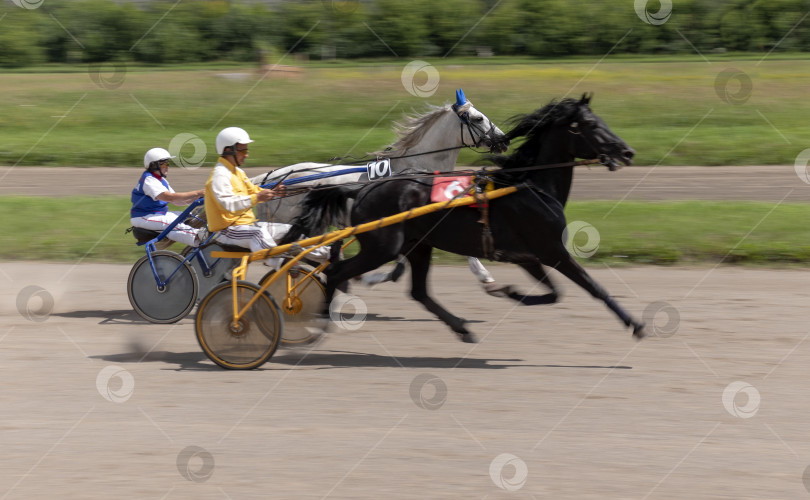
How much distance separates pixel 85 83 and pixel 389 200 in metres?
19.6

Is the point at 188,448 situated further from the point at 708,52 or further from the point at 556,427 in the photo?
the point at 708,52

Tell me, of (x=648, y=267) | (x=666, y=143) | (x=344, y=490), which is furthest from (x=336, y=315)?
(x=666, y=143)

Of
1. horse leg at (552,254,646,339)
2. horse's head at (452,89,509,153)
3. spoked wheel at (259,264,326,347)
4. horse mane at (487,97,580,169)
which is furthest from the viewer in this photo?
horse's head at (452,89,509,153)

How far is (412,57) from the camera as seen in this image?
26672mm
